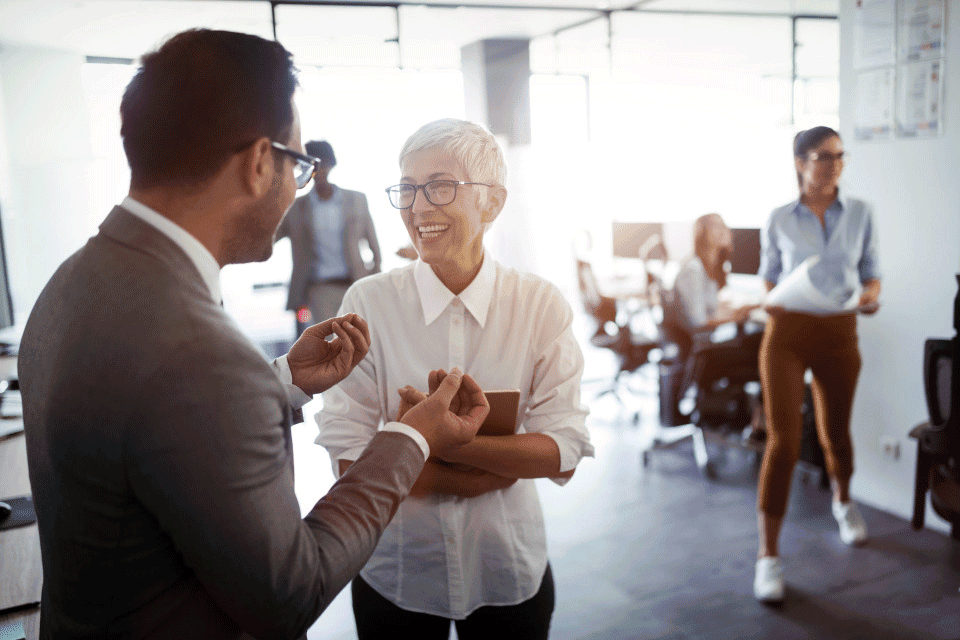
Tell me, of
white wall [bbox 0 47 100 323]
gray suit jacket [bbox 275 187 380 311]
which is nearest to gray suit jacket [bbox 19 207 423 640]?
gray suit jacket [bbox 275 187 380 311]

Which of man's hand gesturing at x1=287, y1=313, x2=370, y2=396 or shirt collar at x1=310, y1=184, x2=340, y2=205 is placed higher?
shirt collar at x1=310, y1=184, x2=340, y2=205

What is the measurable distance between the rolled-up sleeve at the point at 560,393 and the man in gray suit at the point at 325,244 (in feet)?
A: 9.33

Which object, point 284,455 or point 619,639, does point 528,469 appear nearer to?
point 284,455

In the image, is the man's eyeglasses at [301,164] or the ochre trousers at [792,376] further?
the ochre trousers at [792,376]

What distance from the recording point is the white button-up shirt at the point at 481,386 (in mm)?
1365

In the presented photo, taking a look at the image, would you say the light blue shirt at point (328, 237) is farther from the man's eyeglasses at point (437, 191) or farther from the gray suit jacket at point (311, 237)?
the man's eyeglasses at point (437, 191)

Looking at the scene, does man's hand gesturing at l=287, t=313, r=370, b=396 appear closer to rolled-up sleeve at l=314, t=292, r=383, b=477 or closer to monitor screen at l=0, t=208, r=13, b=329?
rolled-up sleeve at l=314, t=292, r=383, b=477

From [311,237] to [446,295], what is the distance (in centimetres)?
296

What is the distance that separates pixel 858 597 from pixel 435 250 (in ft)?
7.72

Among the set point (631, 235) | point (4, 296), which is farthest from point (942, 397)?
point (631, 235)

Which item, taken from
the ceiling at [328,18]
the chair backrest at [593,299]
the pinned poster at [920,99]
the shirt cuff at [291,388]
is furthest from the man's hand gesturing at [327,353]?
the chair backrest at [593,299]

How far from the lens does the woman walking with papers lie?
107 inches

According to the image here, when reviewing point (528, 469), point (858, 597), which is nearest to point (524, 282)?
point (528, 469)

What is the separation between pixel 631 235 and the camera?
6430 millimetres
